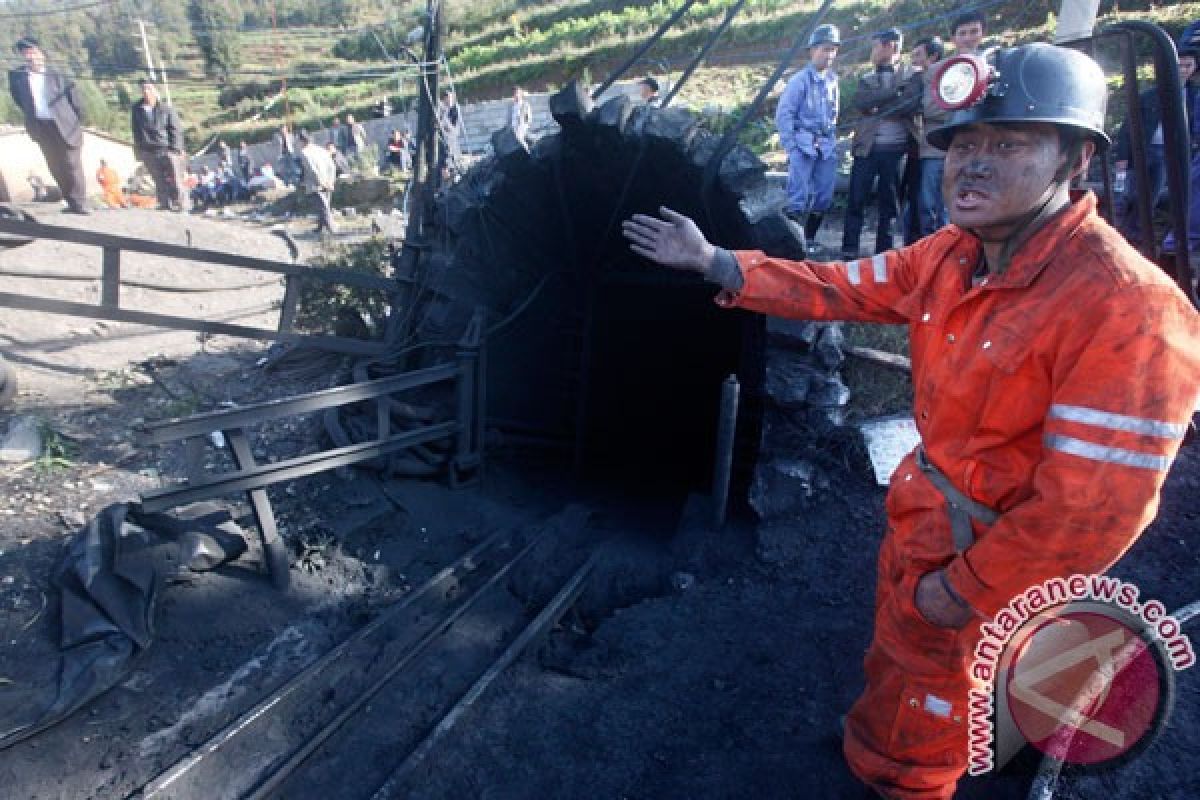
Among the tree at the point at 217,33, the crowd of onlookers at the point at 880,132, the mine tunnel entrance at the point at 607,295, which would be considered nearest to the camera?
the mine tunnel entrance at the point at 607,295

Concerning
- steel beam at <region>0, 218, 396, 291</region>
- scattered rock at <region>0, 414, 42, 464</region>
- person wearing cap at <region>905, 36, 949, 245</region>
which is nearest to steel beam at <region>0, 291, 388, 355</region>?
steel beam at <region>0, 218, 396, 291</region>

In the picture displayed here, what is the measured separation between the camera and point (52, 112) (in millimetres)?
9688

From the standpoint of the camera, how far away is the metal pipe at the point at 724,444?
4.70 meters

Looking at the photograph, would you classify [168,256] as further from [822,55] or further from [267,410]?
[822,55]

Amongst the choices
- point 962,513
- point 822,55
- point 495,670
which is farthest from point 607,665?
point 822,55

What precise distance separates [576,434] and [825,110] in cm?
433

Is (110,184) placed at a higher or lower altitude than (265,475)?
higher

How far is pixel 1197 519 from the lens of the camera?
4582 mm

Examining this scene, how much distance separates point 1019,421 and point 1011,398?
0.24 feet

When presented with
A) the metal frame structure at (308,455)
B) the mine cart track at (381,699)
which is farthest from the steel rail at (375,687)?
the metal frame structure at (308,455)

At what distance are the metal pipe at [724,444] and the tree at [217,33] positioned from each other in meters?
50.1

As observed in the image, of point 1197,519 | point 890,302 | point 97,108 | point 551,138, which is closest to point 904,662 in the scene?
point 890,302

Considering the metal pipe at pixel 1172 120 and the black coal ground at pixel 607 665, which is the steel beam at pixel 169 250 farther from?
the metal pipe at pixel 1172 120

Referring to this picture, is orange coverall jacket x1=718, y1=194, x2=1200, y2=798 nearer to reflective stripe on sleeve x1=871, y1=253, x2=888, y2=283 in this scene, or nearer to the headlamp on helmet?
reflective stripe on sleeve x1=871, y1=253, x2=888, y2=283
